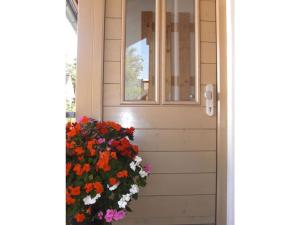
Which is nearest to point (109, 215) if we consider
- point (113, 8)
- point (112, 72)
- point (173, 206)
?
point (173, 206)

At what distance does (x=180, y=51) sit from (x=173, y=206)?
1.03m

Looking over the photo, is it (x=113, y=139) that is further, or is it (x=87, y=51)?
(x=87, y=51)

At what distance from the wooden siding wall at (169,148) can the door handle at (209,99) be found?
31 millimetres

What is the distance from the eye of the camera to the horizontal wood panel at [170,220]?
1695 millimetres

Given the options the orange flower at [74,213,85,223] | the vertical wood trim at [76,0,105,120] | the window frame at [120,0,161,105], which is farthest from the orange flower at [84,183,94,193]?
the window frame at [120,0,161,105]

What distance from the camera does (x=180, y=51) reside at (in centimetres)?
180

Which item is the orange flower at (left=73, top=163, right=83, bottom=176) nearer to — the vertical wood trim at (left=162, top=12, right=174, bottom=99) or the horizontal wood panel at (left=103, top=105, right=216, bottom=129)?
the horizontal wood panel at (left=103, top=105, right=216, bottom=129)

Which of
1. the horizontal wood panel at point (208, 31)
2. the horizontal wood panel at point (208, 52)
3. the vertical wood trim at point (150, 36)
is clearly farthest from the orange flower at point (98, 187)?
the horizontal wood panel at point (208, 31)
